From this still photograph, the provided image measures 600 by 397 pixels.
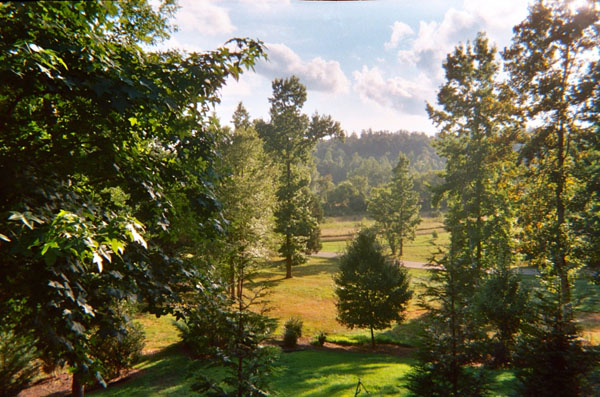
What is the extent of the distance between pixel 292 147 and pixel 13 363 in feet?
91.0

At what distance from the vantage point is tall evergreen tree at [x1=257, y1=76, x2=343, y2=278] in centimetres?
3394

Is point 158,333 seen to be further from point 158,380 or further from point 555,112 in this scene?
point 555,112

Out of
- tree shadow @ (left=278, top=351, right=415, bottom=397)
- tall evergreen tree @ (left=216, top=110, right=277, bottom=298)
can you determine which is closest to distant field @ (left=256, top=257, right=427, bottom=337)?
tree shadow @ (left=278, top=351, right=415, bottom=397)

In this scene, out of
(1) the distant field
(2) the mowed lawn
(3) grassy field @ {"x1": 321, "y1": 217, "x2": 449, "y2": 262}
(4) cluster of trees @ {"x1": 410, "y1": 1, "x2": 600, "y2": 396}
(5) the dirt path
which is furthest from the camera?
(3) grassy field @ {"x1": 321, "y1": 217, "x2": 449, "y2": 262}

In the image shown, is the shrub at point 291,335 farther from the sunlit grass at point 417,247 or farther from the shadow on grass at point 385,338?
the sunlit grass at point 417,247

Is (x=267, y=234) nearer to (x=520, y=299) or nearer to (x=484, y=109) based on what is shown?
(x=520, y=299)

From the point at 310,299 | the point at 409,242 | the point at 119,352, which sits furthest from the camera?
the point at 409,242

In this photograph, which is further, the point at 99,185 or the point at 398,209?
the point at 398,209

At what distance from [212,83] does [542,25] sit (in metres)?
18.0

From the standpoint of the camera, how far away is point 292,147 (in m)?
34.8

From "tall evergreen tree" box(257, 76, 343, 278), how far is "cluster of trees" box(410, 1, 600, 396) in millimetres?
14137

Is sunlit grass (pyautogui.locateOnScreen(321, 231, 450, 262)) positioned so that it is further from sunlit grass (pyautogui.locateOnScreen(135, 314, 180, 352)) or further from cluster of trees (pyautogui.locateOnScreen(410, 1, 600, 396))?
sunlit grass (pyautogui.locateOnScreen(135, 314, 180, 352))

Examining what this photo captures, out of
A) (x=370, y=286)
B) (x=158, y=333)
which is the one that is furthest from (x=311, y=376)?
(x=158, y=333)

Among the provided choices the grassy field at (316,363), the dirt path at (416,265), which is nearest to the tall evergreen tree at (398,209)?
the dirt path at (416,265)
